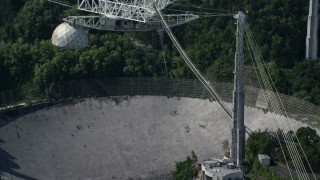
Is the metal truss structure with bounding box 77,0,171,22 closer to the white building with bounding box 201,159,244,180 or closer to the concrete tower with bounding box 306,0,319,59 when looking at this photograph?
the concrete tower with bounding box 306,0,319,59

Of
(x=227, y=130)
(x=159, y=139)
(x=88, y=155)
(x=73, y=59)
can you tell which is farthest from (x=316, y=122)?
(x=73, y=59)

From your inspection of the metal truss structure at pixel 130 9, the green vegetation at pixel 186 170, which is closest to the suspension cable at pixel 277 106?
the green vegetation at pixel 186 170

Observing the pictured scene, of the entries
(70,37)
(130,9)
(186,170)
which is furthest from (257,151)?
(70,37)

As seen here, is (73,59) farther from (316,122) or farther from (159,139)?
(316,122)

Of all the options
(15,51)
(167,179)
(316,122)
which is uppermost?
(15,51)

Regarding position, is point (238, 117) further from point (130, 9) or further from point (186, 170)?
point (130, 9)

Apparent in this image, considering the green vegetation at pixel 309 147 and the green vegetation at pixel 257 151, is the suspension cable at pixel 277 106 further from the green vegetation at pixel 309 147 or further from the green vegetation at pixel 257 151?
the green vegetation at pixel 257 151

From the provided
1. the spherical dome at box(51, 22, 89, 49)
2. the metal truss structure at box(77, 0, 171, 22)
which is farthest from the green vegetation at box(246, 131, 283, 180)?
the spherical dome at box(51, 22, 89, 49)
